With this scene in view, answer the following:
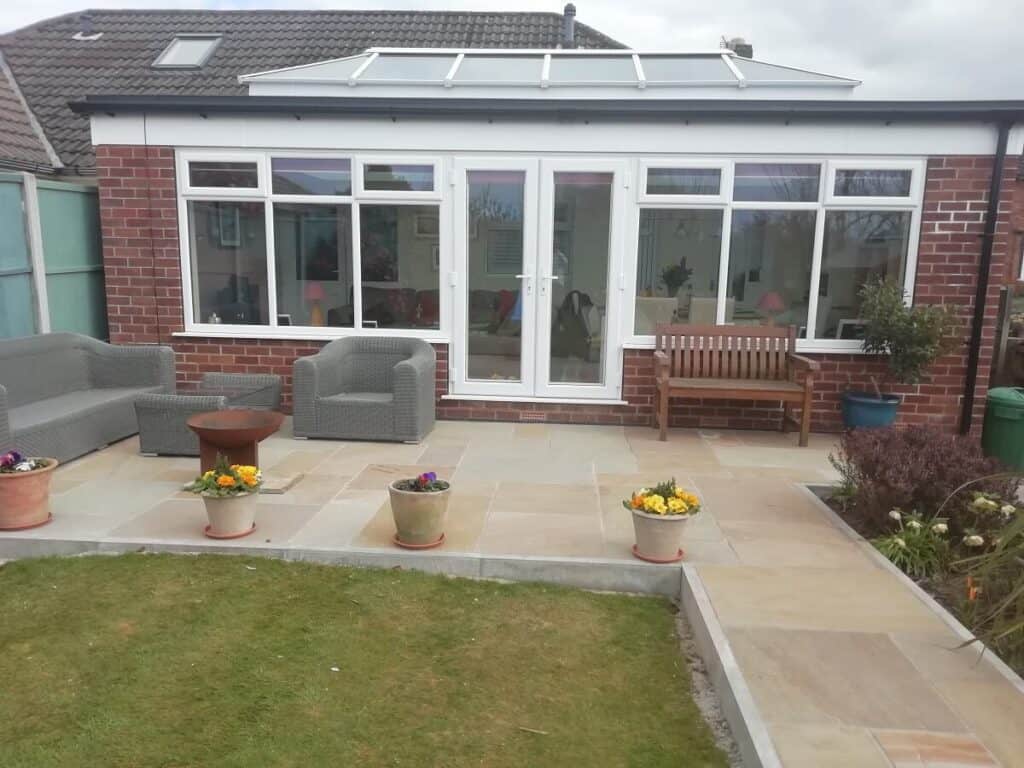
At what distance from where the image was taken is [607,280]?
22.7ft

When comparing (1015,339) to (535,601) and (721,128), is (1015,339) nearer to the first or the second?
(721,128)

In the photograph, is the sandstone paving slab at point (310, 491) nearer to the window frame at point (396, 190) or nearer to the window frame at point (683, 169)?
the window frame at point (396, 190)

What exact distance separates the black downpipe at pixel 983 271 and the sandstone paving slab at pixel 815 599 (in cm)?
373

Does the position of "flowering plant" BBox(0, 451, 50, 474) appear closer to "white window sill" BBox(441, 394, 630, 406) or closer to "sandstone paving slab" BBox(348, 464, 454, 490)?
"sandstone paving slab" BBox(348, 464, 454, 490)

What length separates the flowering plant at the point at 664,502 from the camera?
3715mm

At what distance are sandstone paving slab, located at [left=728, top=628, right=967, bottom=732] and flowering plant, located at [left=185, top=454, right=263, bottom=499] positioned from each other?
2589 mm

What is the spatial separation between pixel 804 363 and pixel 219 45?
9.90 meters

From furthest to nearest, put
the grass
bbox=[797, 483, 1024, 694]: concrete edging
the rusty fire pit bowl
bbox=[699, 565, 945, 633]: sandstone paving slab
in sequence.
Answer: the rusty fire pit bowl, bbox=[699, 565, 945, 633]: sandstone paving slab, bbox=[797, 483, 1024, 694]: concrete edging, the grass

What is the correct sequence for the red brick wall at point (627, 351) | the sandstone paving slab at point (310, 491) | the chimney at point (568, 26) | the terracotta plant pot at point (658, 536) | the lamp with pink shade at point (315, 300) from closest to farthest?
the terracotta plant pot at point (658, 536), the sandstone paving slab at point (310, 491), the red brick wall at point (627, 351), the lamp with pink shade at point (315, 300), the chimney at point (568, 26)

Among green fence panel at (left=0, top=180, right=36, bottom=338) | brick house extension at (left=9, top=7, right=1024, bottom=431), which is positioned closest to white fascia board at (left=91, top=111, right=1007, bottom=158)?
brick house extension at (left=9, top=7, right=1024, bottom=431)

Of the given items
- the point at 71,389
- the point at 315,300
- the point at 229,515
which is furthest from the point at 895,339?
the point at 71,389

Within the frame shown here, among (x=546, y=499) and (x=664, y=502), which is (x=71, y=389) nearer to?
(x=546, y=499)

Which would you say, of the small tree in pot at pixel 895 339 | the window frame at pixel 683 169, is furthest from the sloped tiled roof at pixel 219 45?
the small tree in pot at pixel 895 339

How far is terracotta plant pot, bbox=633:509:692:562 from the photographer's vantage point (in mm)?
3703
